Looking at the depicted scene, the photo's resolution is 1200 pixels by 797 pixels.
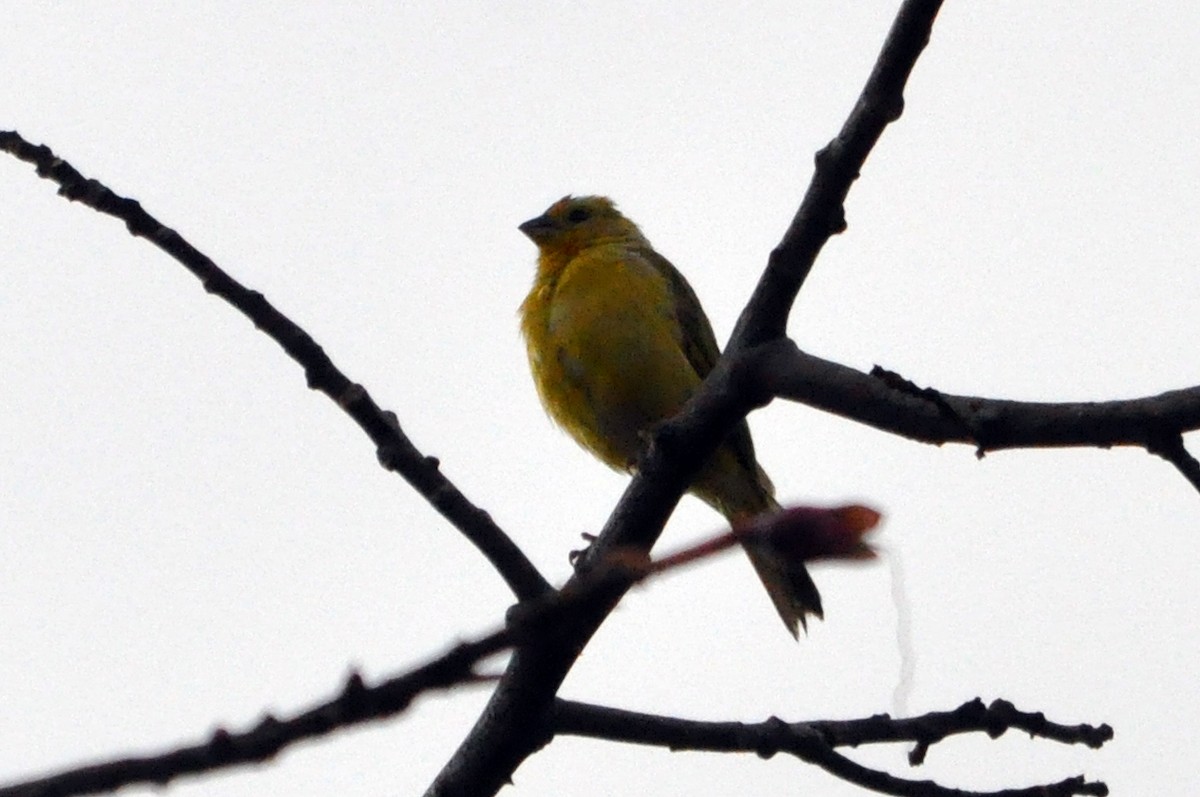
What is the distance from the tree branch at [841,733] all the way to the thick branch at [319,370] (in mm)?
682

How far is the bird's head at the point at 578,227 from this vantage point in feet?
29.4

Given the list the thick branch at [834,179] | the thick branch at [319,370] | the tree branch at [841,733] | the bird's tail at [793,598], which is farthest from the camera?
the bird's tail at [793,598]

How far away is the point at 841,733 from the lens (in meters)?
3.66

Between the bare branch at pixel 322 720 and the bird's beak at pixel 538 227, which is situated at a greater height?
the bird's beak at pixel 538 227

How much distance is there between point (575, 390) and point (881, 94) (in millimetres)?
4475

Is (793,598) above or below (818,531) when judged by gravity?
above

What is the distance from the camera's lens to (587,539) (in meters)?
5.59

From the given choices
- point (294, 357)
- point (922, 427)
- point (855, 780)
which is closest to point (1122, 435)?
point (922, 427)

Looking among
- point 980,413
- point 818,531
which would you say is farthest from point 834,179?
point 818,531

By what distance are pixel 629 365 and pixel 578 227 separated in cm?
212

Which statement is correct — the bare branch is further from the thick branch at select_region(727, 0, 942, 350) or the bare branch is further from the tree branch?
the tree branch

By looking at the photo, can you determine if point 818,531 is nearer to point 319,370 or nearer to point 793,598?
point 319,370

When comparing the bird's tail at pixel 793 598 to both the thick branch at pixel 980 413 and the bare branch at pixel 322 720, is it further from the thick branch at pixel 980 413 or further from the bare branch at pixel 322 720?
the bare branch at pixel 322 720

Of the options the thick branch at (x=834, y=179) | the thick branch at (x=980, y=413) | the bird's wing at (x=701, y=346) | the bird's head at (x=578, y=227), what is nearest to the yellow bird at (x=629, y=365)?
the bird's wing at (x=701, y=346)
